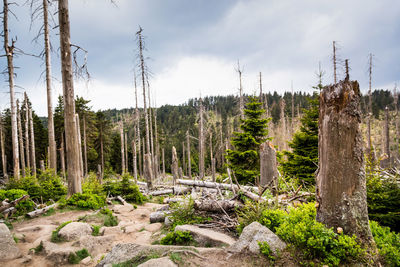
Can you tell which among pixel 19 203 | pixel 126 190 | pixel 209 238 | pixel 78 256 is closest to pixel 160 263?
pixel 209 238

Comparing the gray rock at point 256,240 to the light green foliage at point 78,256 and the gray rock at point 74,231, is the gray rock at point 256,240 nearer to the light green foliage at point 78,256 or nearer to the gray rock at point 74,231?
the light green foliage at point 78,256

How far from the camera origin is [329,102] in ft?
10.5

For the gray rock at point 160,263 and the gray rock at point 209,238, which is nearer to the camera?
the gray rock at point 160,263

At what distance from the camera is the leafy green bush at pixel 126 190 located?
10.9 metres

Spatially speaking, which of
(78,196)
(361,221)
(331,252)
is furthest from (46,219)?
(361,221)

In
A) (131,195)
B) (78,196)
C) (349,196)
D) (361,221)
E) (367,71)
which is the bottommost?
(131,195)

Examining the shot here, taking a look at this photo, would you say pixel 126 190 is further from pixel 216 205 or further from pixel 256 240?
pixel 256 240

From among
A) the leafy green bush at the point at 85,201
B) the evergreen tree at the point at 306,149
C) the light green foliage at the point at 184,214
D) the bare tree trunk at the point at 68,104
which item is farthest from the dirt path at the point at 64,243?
the evergreen tree at the point at 306,149

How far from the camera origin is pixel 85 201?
830cm

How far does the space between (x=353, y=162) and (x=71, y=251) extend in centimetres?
580

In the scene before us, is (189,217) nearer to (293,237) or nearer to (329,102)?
(293,237)

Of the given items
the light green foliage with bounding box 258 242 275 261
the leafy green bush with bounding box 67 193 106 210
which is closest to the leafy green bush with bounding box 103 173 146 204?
the leafy green bush with bounding box 67 193 106 210

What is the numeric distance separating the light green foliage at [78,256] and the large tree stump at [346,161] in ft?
16.9

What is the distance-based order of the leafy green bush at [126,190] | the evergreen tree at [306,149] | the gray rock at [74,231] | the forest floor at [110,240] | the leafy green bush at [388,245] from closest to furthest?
1. the leafy green bush at [388,245]
2. the forest floor at [110,240]
3. the gray rock at [74,231]
4. the evergreen tree at [306,149]
5. the leafy green bush at [126,190]
